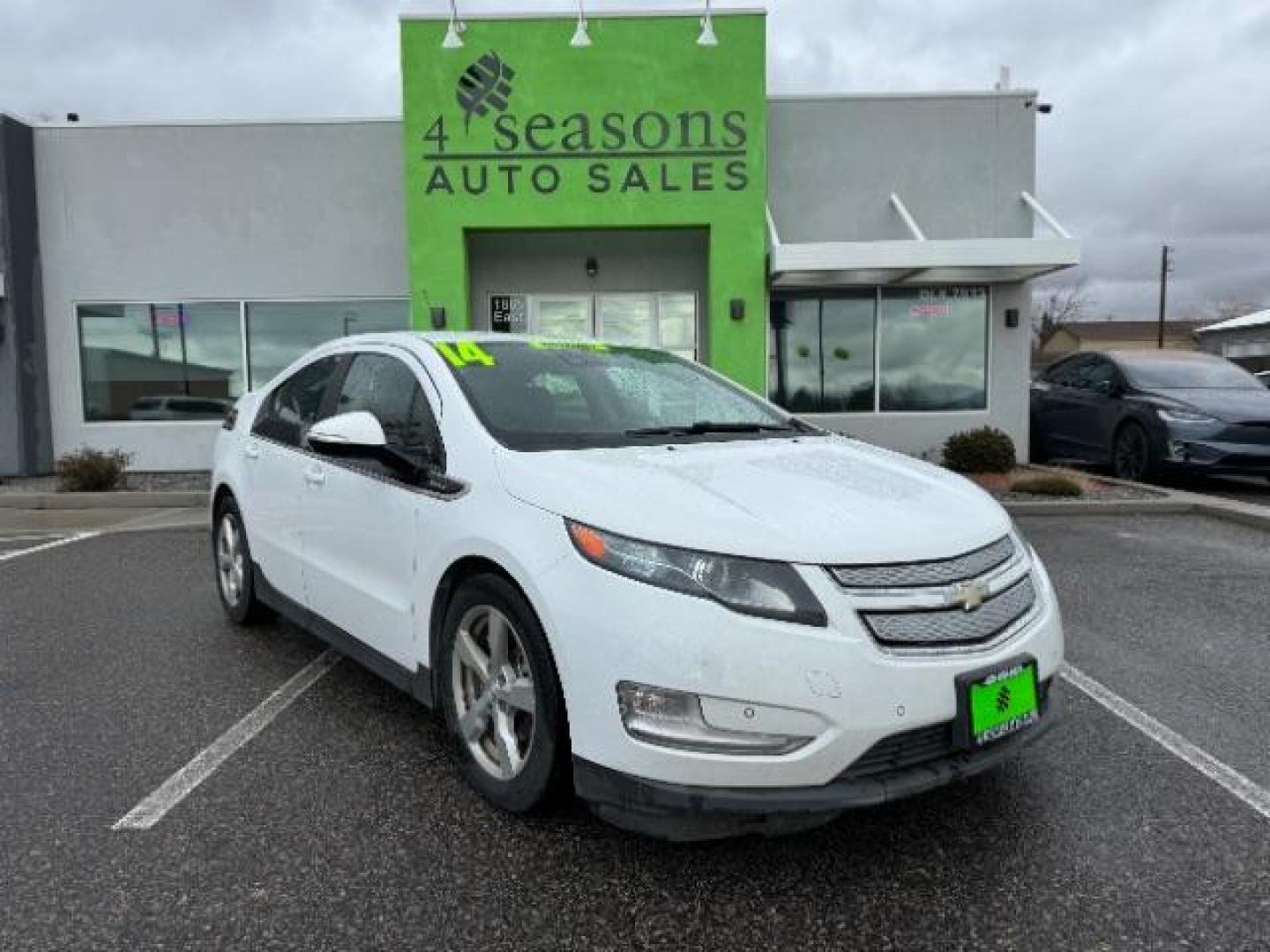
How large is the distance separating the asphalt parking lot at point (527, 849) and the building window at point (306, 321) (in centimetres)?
905

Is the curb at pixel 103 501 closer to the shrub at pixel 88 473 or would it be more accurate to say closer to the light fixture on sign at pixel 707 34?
the shrub at pixel 88 473

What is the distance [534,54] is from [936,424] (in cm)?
715

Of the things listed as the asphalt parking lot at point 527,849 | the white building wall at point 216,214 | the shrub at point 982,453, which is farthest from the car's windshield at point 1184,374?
the white building wall at point 216,214

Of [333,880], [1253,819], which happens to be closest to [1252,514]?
[1253,819]

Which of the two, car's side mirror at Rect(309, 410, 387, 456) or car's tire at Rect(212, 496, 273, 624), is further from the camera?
car's tire at Rect(212, 496, 273, 624)

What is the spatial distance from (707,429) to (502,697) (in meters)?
1.33

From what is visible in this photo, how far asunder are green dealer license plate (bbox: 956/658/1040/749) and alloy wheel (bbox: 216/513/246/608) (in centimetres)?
390

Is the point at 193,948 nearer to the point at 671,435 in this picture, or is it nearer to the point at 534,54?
the point at 671,435

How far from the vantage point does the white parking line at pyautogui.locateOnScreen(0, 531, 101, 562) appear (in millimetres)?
7574

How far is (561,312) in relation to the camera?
1298 cm

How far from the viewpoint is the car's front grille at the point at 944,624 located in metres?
2.42

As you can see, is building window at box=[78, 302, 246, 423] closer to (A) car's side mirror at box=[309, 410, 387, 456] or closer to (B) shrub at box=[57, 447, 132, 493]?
(B) shrub at box=[57, 447, 132, 493]

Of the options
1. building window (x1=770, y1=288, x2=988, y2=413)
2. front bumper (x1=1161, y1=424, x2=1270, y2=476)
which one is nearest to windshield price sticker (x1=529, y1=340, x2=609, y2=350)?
building window (x1=770, y1=288, x2=988, y2=413)

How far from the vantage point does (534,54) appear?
11.2 metres
